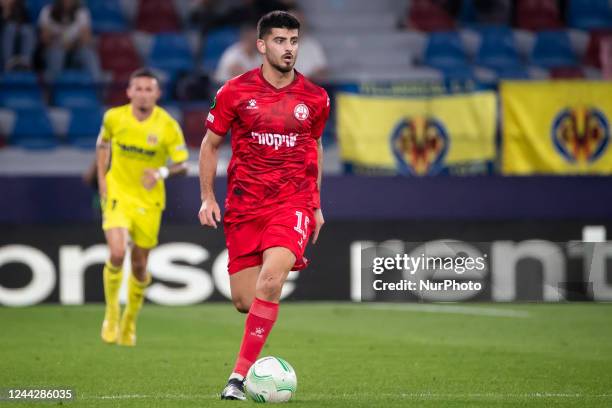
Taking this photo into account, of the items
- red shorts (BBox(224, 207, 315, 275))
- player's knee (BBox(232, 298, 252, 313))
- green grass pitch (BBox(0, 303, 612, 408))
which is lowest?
green grass pitch (BBox(0, 303, 612, 408))

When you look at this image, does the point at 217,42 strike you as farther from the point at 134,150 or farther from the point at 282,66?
the point at 282,66

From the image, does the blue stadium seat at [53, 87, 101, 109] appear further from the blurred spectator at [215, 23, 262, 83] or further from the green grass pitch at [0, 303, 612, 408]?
the green grass pitch at [0, 303, 612, 408]

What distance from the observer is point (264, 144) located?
682 centimetres

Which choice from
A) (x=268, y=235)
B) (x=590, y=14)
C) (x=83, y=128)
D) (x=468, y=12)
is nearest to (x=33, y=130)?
(x=83, y=128)

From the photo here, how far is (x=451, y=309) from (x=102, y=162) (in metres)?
4.79

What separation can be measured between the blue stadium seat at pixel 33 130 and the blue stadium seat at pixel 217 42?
2613 mm

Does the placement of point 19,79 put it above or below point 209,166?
above

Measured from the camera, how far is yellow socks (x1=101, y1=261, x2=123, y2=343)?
9758 mm

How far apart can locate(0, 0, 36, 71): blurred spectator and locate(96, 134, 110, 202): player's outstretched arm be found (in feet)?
18.8

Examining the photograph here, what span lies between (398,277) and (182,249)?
2.35 meters

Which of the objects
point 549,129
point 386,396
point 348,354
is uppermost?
point 549,129

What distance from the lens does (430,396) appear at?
22.2 ft

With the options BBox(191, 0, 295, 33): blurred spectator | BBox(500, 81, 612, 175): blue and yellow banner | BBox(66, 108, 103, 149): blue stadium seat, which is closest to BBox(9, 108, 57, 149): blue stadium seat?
BBox(66, 108, 103, 149): blue stadium seat

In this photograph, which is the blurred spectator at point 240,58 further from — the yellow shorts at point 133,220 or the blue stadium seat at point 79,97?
the yellow shorts at point 133,220
